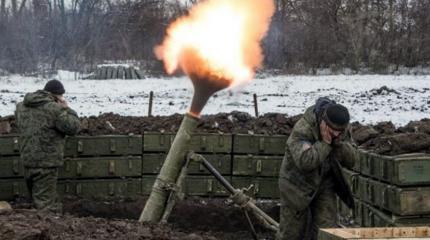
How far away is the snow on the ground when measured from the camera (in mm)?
19141

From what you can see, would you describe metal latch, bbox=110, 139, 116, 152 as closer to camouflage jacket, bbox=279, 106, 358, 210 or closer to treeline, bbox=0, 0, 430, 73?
camouflage jacket, bbox=279, 106, 358, 210

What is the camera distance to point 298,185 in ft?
21.9

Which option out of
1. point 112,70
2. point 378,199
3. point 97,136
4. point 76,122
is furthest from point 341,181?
point 112,70

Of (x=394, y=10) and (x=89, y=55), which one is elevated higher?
(x=394, y=10)

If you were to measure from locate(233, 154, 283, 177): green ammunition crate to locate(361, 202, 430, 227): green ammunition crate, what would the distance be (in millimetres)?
2560

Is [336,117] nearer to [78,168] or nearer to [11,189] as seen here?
[78,168]

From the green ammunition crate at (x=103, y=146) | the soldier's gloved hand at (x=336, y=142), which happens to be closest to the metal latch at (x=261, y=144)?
the green ammunition crate at (x=103, y=146)

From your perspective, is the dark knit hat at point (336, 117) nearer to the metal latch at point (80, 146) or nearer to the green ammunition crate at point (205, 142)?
the green ammunition crate at point (205, 142)

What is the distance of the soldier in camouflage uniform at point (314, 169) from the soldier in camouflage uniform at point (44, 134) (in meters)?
3.72

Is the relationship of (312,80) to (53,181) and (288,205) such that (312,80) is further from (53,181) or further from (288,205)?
(288,205)

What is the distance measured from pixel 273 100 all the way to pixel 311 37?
40.6 ft

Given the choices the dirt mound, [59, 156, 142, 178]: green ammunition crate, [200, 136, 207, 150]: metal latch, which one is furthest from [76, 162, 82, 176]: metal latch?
the dirt mound

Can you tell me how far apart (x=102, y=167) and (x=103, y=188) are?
33 centimetres

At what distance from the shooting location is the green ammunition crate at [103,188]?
11000mm
